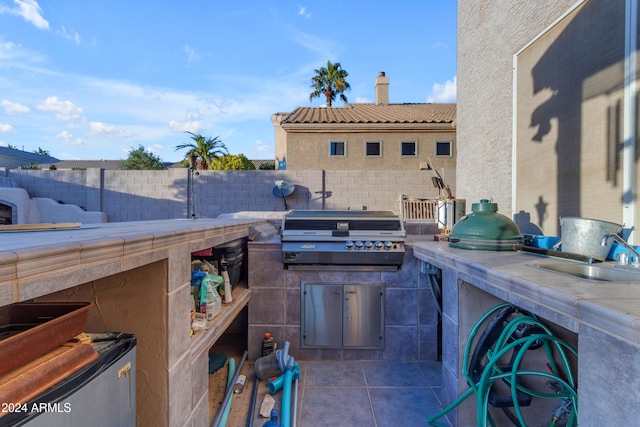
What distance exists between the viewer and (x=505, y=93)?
Result: 13.1 ft

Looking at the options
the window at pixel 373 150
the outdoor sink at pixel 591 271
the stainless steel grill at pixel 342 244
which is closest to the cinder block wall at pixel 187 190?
the window at pixel 373 150

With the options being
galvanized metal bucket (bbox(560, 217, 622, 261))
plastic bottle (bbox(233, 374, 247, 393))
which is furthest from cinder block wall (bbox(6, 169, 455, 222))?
galvanized metal bucket (bbox(560, 217, 622, 261))

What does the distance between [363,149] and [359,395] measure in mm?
10354

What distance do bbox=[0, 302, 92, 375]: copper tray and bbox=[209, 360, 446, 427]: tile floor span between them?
4.49 feet

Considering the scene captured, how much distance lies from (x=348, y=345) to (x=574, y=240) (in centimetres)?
197

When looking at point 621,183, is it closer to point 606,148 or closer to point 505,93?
point 606,148

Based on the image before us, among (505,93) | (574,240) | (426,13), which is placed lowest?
(574,240)

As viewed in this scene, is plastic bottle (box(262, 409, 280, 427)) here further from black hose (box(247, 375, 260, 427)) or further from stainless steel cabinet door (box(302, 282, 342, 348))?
stainless steel cabinet door (box(302, 282, 342, 348))

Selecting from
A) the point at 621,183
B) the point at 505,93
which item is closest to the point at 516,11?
the point at 505,93

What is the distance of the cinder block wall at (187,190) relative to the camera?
948 cm

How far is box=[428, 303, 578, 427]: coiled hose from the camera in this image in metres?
1.44

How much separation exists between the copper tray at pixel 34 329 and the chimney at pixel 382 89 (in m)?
15.5

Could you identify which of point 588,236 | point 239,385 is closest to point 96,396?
point 239,385

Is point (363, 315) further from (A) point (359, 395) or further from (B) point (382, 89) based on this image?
(B) point (382, 89)
